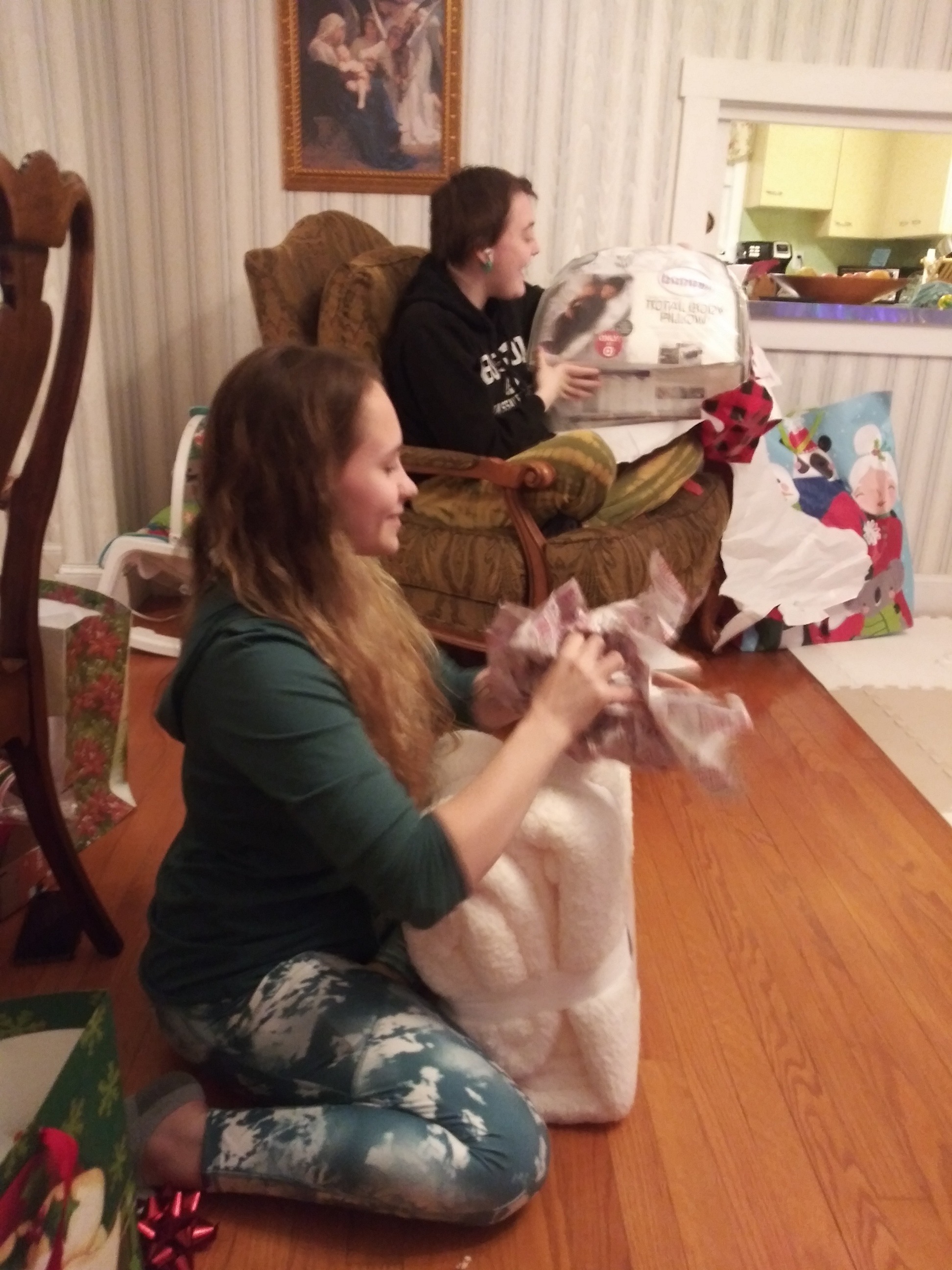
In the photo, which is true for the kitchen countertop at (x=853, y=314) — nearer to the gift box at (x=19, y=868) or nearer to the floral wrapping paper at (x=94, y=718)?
the floral wrapping paper at (x=94, y=718)

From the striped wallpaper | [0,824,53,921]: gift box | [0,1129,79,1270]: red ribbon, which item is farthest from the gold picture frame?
[0,1129,79,1270]: red ribbon

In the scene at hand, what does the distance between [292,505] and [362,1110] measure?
23.2 inches

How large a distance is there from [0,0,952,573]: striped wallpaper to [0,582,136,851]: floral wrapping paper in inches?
37.5

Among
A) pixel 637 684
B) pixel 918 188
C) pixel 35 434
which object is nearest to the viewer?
pixel 637 684

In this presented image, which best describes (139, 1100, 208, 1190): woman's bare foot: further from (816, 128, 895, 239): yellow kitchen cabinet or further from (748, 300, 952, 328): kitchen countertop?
(816, 128, 895, 239): yellow kitchen cabinet

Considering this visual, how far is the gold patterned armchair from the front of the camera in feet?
5.93

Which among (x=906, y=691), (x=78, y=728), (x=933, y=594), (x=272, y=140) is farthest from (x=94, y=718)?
(x=933, y=594)

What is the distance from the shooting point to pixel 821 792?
6.07 ft

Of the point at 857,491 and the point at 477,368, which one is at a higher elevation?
the point at 477,368

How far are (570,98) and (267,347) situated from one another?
1915 mm

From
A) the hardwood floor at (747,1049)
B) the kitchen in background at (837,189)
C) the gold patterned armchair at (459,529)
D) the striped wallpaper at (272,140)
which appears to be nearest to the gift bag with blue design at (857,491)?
the striped wallpaper at (272,140)

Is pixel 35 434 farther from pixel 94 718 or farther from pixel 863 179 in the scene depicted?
pixel 863 179

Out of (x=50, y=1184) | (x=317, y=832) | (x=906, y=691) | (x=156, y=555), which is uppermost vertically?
(x=317, y=832)

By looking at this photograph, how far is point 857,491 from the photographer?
255 cm
